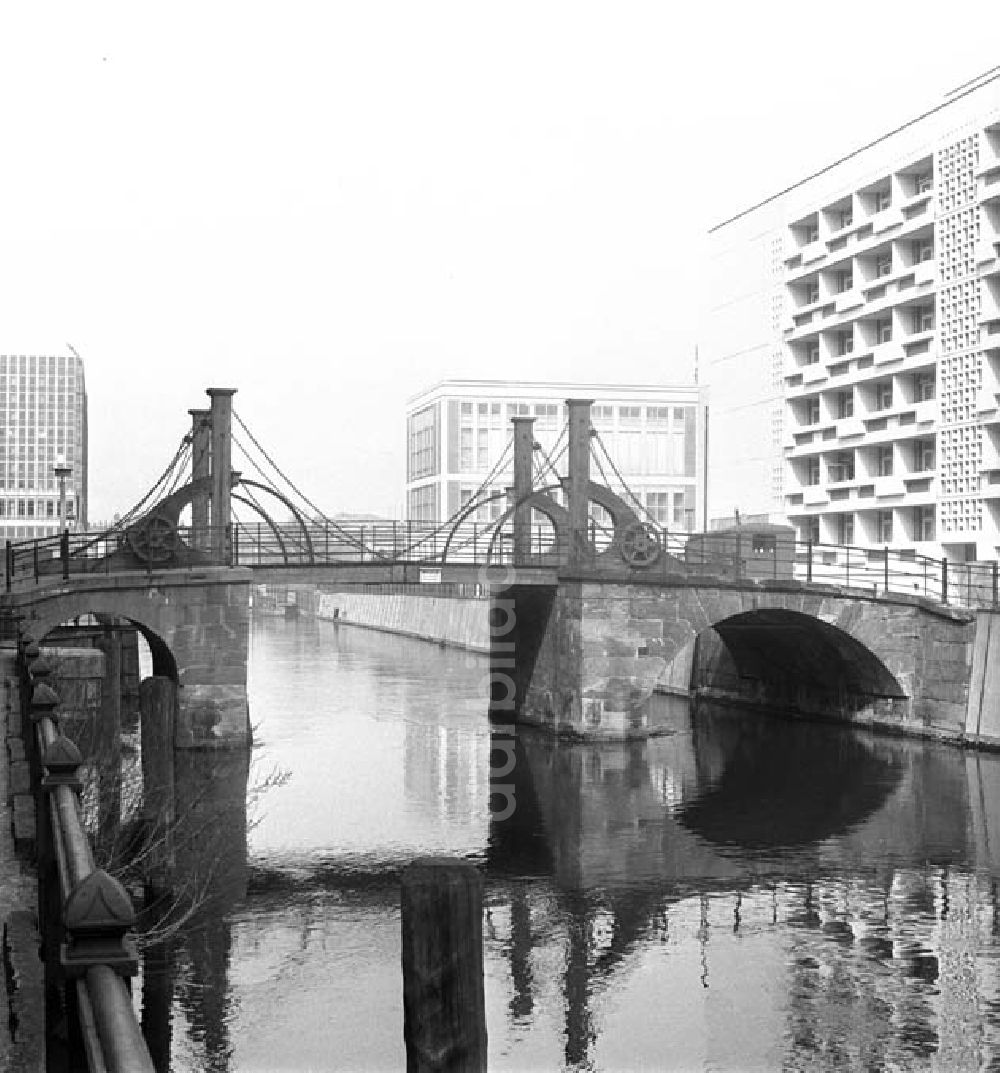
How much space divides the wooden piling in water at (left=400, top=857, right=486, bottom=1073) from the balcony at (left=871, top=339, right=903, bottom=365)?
5093cm

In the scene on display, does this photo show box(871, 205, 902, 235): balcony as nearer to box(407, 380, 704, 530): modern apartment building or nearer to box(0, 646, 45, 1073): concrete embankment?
box(407, 380, 704, 530): modern apartment building

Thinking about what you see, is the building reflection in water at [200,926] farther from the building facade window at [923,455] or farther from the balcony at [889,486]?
the building facade window at [923,455]

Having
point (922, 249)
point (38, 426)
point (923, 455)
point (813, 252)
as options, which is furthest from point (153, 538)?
point (38, 426)

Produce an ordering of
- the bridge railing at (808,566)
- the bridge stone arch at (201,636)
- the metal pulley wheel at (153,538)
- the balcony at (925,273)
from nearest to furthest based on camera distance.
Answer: the bridge stone arch at (201,636), the metal pulley wheel at (153,538), the bridge railing at (808,566), the balcony at (925,273)

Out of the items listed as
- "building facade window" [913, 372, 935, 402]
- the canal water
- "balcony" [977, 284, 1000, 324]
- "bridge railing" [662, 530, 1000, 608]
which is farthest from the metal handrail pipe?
"building facade window" [913, 372, 935, 402]

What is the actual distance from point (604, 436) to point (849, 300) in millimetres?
46010

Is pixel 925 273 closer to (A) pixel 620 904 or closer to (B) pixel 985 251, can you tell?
(B) pixel 985 251

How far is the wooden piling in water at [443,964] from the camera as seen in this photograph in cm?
695

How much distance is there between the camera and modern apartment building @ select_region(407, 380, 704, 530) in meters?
99.9

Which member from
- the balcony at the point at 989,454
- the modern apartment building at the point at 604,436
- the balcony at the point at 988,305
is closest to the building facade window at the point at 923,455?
the balcony at the point at 989,454

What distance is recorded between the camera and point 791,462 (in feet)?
210

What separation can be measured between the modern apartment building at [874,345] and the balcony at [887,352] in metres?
0.09

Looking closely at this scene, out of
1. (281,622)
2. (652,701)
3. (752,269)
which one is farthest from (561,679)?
(281,622)

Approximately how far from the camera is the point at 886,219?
55.6m
